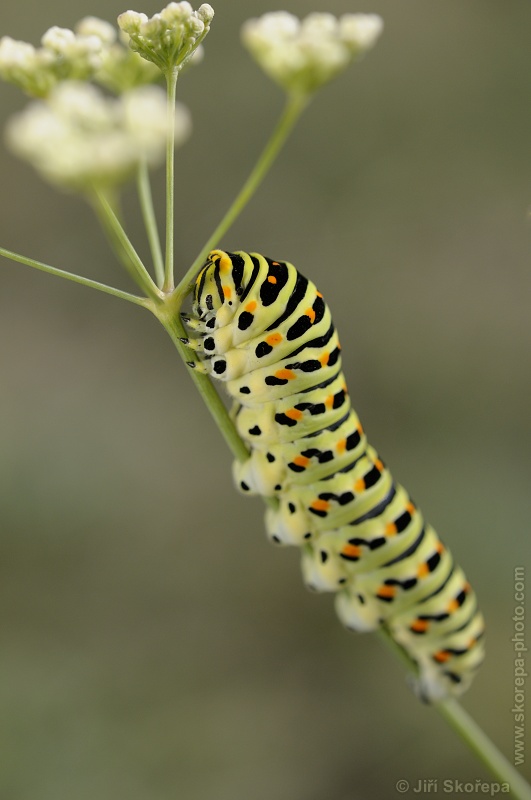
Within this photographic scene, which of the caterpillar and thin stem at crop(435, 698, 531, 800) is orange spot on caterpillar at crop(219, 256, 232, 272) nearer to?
the caterpillar

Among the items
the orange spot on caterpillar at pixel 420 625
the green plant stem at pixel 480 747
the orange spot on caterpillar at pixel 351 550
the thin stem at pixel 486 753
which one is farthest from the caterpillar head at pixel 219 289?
the orange spot on caterpillar at pixel 420 625

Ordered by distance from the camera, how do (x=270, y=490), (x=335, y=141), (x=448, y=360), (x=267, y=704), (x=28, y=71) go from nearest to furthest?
(x=28, y=71)
(x=270, y=490)
(x=267, y=704)
(x=448, y=360)
(x=335, y=141)

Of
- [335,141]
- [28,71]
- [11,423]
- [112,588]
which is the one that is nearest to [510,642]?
[112,588]

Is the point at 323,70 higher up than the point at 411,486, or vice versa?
the point at 323,70

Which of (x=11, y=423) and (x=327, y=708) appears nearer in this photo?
(x=327, y=708)

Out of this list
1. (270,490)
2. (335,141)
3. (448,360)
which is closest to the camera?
(270,490)

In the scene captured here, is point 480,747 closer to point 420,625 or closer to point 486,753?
point 486,753

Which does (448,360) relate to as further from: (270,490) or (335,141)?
(270,490)

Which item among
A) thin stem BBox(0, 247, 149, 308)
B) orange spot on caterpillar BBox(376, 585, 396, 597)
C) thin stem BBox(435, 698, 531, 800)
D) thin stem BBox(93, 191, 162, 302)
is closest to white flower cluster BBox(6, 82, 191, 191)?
thin stem BBox(93, 191, 162, 302)
